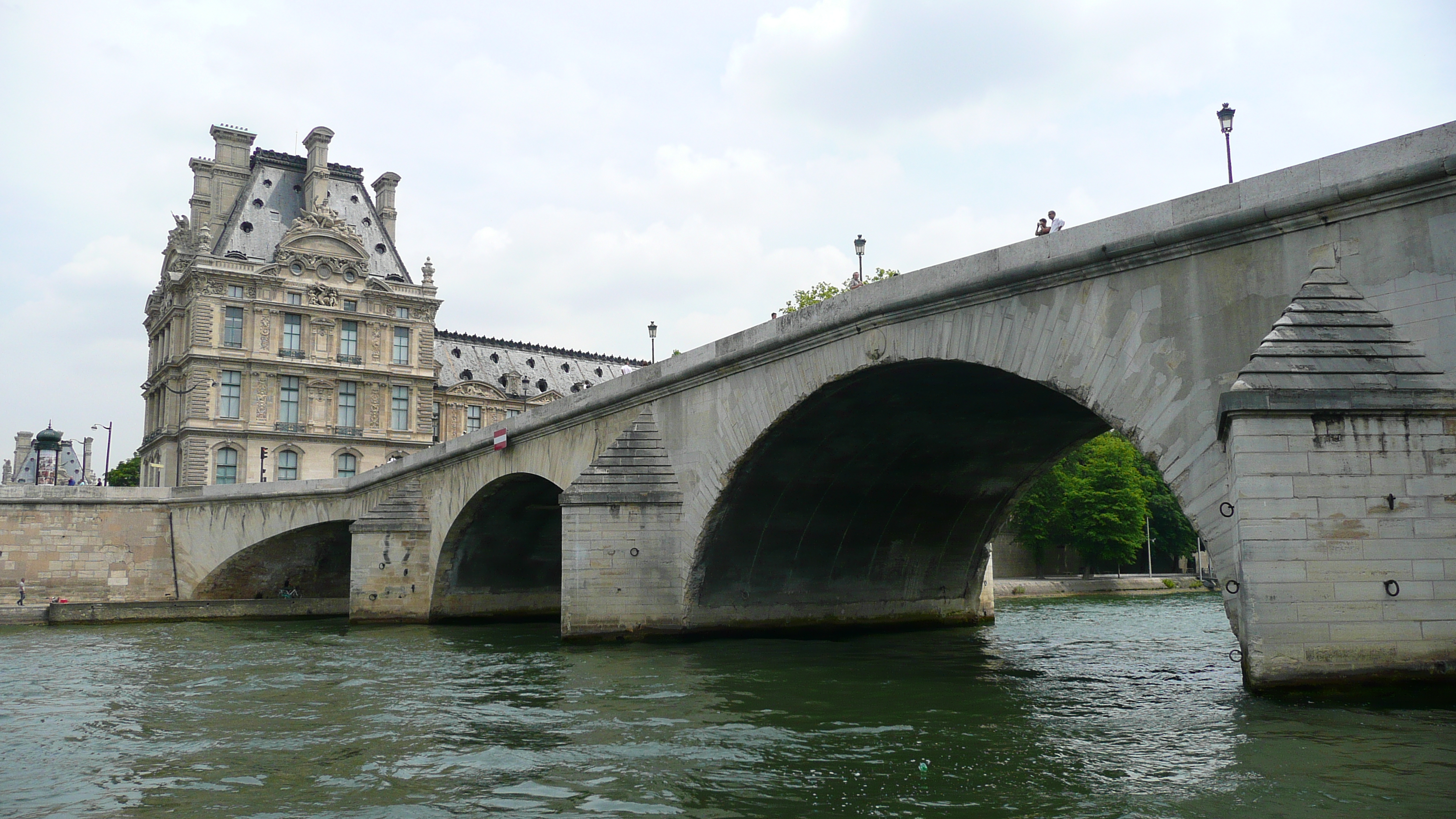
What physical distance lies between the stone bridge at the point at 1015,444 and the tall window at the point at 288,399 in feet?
94.5

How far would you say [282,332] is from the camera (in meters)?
64.2

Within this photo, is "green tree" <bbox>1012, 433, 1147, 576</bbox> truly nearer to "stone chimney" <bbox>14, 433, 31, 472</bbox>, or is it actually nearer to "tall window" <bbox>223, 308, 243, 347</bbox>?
"tall window" <bbox>223, 308, 243, 347</bbox>

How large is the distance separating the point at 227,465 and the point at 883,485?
48149 mm

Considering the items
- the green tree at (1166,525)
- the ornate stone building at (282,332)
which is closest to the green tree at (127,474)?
the ornate stone building at (282,332)

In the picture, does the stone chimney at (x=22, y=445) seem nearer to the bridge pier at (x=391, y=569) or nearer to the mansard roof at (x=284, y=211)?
the mansard roof at (x=284, y=211)

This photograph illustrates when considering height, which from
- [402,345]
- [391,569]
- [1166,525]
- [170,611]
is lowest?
[170,611]

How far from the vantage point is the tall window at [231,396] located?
61.9 m

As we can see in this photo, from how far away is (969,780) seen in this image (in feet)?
30.5

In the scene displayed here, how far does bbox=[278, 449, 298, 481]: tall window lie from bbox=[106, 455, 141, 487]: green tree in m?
19.7

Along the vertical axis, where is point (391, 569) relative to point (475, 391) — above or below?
below

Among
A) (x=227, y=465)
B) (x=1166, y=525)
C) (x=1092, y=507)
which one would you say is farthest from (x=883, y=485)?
(x=1166, y=525)

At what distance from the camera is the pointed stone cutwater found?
74.3ft

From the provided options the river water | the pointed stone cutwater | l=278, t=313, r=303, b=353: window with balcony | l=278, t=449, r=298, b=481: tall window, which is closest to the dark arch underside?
the pointed stone cutwater

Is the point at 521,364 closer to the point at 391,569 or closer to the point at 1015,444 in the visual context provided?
the point at 391,569
